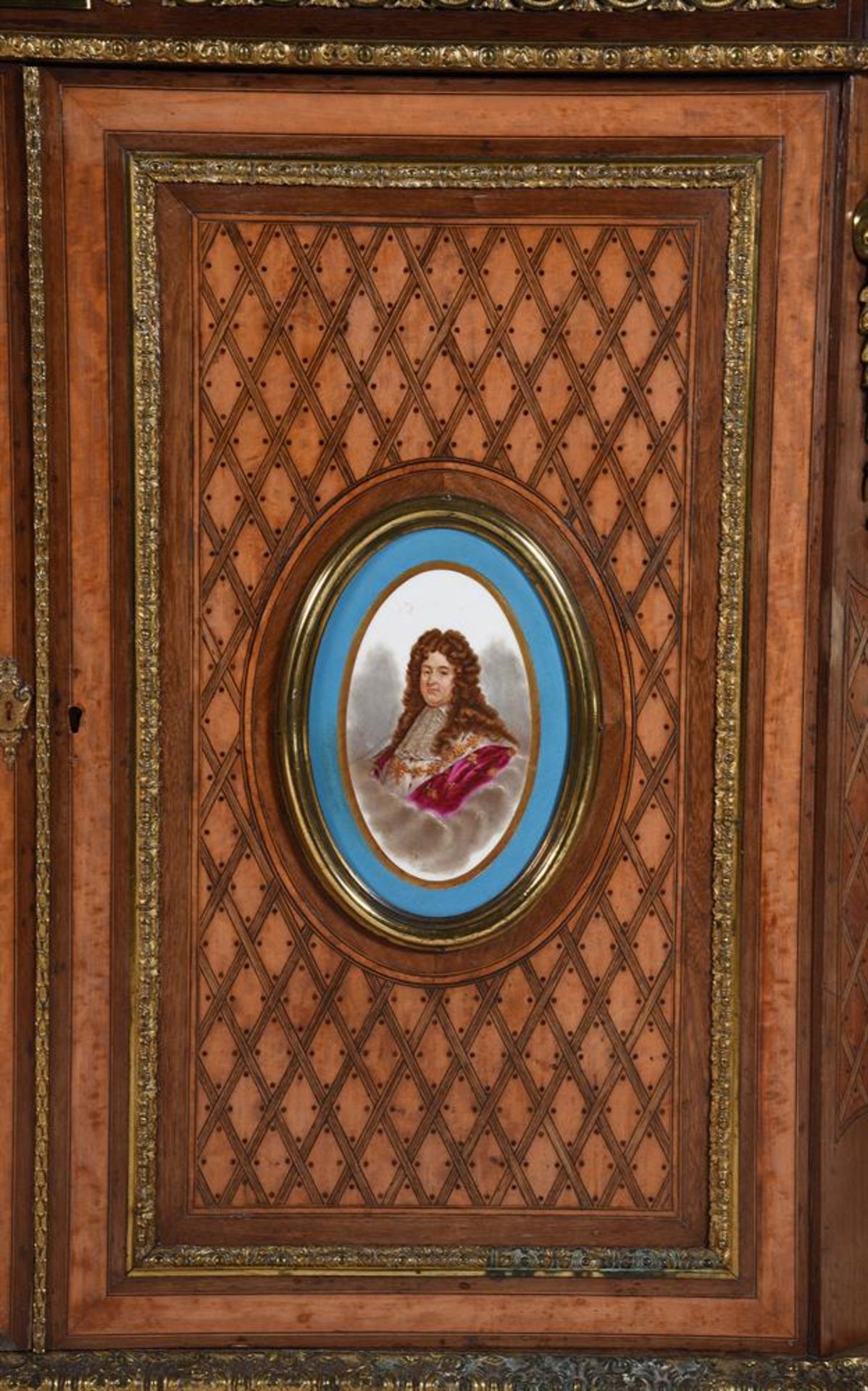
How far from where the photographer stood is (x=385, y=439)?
3.02 metres

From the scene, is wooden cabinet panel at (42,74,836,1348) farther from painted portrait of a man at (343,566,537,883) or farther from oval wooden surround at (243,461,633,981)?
painted portrait of a man at (343,566,537,883)

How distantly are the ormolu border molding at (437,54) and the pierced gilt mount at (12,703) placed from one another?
4.14 feet

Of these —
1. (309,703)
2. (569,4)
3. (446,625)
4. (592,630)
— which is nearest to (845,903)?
(592,630)

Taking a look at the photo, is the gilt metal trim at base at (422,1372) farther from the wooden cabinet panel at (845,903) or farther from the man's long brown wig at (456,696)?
the man's long brown wig at (456,696)

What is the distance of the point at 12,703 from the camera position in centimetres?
306

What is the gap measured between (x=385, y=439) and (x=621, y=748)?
86cm

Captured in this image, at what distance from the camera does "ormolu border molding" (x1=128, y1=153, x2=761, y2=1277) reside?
292 centimetres

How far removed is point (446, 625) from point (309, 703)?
346 millimetres

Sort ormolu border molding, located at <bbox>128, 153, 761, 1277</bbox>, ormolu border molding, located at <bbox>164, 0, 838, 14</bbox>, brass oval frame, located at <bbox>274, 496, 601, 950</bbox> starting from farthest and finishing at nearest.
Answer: brass oval frame, located at <bbox>274, 496, 601, 950</bbox> → ormolu border molding, located at <bbox>128, 153, 761, 1277</bbox> → ormolu border molding, located at <bbox>164, 0, 838, 14</bbox>

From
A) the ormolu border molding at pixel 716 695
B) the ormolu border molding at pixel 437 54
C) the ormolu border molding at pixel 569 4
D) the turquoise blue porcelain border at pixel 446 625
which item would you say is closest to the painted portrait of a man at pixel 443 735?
the turquoise blue porcelain border at pixel 446 625

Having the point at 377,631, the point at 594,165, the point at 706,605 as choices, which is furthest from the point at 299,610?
the point at 594,165

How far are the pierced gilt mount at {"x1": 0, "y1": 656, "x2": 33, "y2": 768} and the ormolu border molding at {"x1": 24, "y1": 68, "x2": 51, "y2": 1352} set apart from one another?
30 millimetres

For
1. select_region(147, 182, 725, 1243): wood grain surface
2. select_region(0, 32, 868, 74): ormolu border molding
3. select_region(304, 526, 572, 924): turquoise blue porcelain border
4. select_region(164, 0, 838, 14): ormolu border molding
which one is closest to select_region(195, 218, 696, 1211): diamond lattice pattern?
select_region(147, 182, 725, 1243): wood grain surface

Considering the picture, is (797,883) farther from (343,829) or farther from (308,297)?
(308,297)
